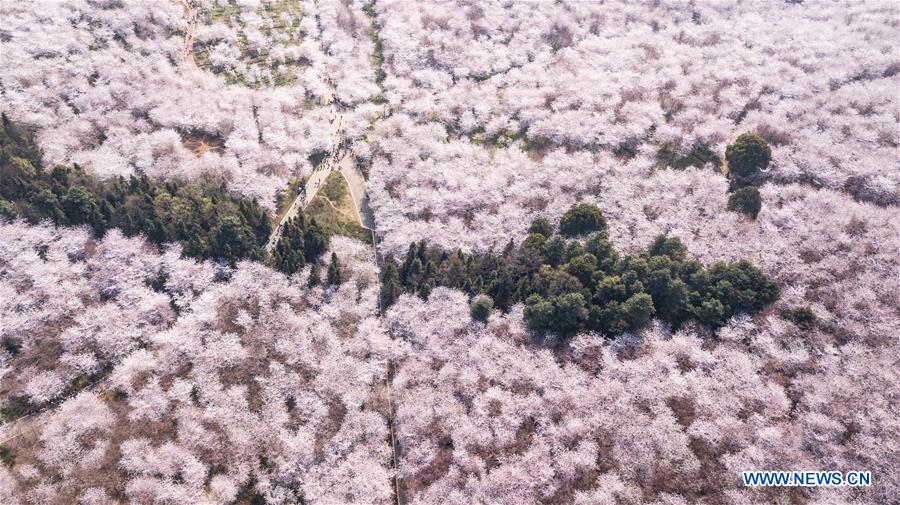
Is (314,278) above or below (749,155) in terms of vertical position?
below

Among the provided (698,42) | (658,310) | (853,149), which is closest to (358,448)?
(658,310)

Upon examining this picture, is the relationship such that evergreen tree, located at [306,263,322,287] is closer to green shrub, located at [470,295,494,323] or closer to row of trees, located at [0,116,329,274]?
row of trees, located at [0,116,329,274]

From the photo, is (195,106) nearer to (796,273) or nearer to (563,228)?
(563,228)

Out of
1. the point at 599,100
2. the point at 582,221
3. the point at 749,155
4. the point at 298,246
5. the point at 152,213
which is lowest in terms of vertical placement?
the point at 298,246

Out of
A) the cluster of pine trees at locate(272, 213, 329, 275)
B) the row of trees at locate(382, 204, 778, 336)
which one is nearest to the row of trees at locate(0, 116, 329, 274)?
the cluster of pine trees at locate(272, 213, 329, 275)

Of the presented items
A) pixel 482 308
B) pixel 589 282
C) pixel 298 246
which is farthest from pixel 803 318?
pixel 298 246

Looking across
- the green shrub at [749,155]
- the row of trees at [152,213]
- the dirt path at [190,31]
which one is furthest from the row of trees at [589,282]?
the dirt path at [190,31]

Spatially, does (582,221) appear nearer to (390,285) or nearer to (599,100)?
(390,285)
